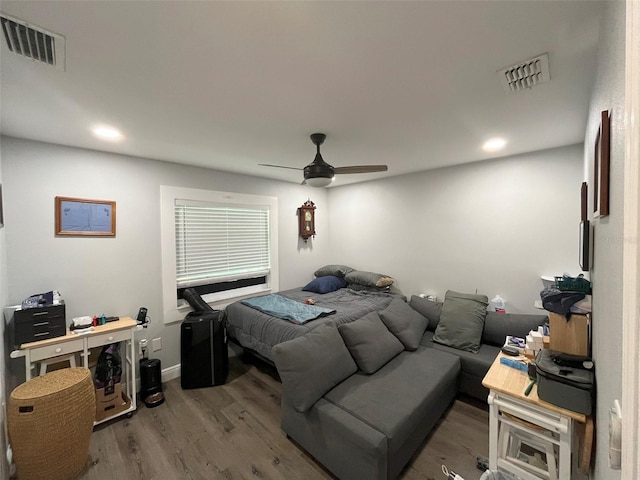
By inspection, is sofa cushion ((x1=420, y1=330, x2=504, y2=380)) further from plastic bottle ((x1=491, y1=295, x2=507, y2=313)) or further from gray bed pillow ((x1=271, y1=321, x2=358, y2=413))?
gray bed pillow ((x1=271, y1=321, x2=358, y2=413))

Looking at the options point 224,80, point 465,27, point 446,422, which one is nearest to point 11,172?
point 224,80

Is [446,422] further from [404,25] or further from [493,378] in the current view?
[404,25]

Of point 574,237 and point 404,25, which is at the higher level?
point 404,25

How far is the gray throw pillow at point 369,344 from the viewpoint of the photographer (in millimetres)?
2322

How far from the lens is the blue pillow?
417 cm

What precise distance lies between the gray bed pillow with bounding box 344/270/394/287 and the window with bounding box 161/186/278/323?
1268 millimetres

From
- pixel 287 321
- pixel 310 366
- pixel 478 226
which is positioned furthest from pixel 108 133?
pixel 478 226

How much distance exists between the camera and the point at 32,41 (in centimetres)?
118

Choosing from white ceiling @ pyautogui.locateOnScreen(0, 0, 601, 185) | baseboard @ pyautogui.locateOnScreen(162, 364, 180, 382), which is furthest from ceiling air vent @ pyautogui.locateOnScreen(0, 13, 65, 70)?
baseboard @ pyautogui.locateOnScreen(162, 364, 180, 382)

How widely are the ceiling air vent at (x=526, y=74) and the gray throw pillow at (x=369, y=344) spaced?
213cm

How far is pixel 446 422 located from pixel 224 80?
3156mm

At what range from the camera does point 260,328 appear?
2.97 m

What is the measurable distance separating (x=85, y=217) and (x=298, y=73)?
2550 millimetres

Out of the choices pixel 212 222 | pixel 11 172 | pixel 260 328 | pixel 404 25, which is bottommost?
pixel 260 328
